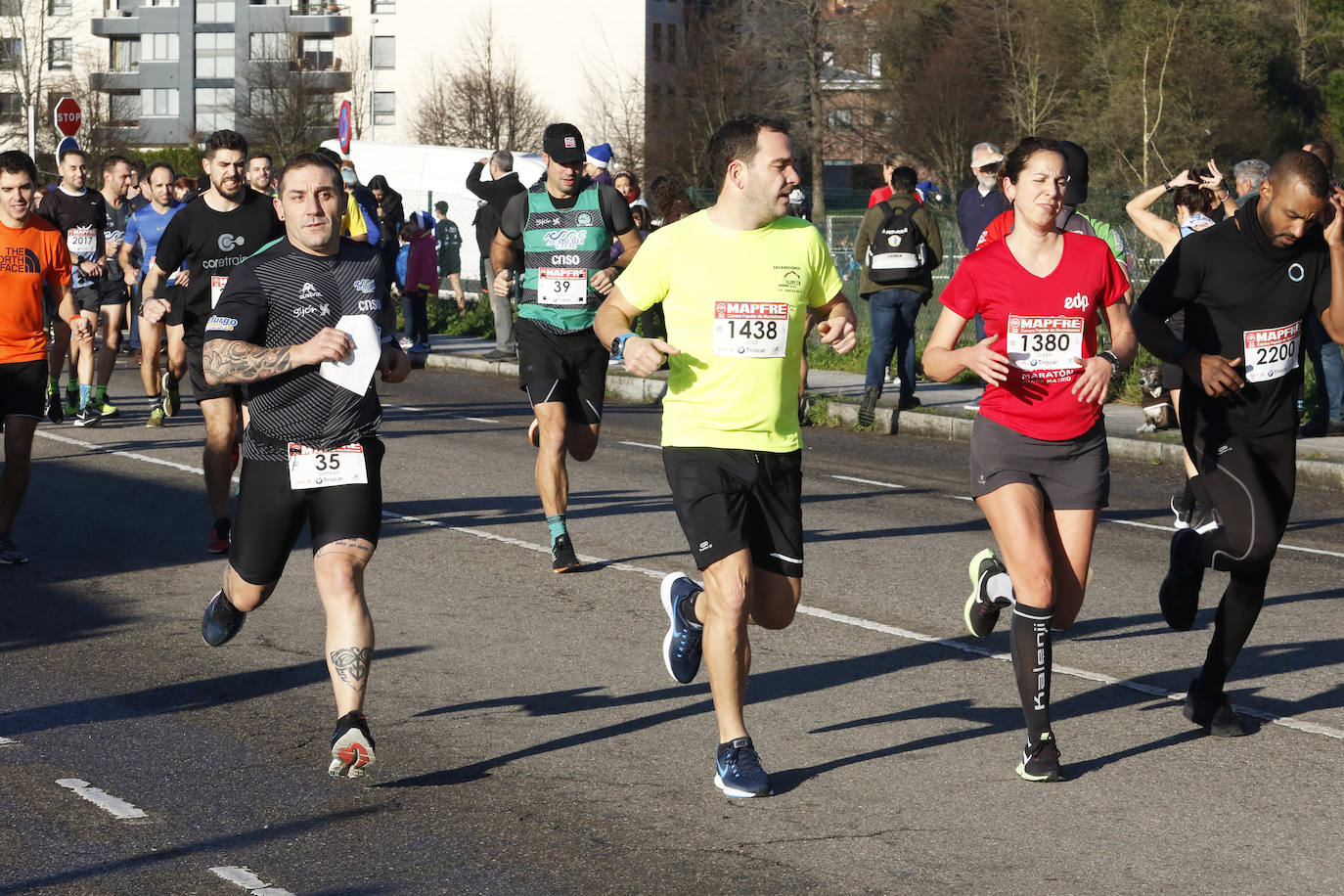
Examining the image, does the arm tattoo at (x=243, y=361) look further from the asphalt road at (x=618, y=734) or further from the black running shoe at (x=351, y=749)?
the asphalt road at (x=618, y=734)

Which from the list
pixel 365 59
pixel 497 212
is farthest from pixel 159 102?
pixel 497 212

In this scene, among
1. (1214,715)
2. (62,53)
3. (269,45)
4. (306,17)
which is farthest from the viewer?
(62,53)

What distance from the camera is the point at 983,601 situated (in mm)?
6676

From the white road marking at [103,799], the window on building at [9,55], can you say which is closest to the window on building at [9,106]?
the window on building at [9,55]

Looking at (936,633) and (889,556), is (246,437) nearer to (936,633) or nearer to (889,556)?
(936,633)

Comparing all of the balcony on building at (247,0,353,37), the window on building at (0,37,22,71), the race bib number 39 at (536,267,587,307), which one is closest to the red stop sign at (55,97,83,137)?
the race bib number 39 at (536,267,587,307)

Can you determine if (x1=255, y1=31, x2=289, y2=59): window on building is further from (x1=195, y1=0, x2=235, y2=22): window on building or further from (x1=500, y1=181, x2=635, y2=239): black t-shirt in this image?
(x1=500, y1=181, x2=635, y2=239): black t-shirt

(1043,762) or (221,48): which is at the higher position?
(221,48)

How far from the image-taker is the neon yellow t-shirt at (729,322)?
18.7ft

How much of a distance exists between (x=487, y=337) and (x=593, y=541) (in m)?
15.4

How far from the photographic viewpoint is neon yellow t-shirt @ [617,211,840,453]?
5.70 metres

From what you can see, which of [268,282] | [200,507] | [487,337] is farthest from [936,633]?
[487,337]

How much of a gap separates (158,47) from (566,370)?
92.5m

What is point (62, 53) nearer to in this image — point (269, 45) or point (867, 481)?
point (269, 45)
